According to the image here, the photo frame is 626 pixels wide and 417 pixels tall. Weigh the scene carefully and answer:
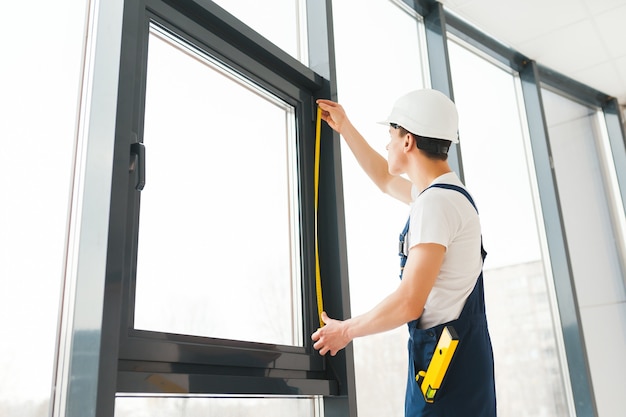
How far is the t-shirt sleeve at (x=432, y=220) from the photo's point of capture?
1443 millimetres

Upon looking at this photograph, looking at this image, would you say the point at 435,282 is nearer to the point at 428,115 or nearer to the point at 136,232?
the point at 428,115

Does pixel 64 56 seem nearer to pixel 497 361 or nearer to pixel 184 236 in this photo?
pixel 184 236

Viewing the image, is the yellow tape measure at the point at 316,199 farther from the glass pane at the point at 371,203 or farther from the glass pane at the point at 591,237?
the glass pane at the point at 591,237

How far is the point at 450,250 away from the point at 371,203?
0.72 meters

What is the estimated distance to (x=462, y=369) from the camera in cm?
145

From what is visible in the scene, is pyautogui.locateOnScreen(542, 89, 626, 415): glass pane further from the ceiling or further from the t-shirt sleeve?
the t-shirt sleeve

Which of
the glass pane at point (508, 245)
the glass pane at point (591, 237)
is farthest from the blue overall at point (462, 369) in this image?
the glass pane at point (591, 237)

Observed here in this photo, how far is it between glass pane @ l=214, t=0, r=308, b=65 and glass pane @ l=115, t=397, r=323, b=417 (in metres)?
1.15

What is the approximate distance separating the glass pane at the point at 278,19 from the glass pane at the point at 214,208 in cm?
24

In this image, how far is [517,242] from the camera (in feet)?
10.1

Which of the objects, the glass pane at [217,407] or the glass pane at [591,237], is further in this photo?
the glass pane at [591,237]

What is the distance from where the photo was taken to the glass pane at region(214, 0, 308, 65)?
6.30ft

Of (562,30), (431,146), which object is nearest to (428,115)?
(431,146)

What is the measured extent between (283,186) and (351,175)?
1.12ft
